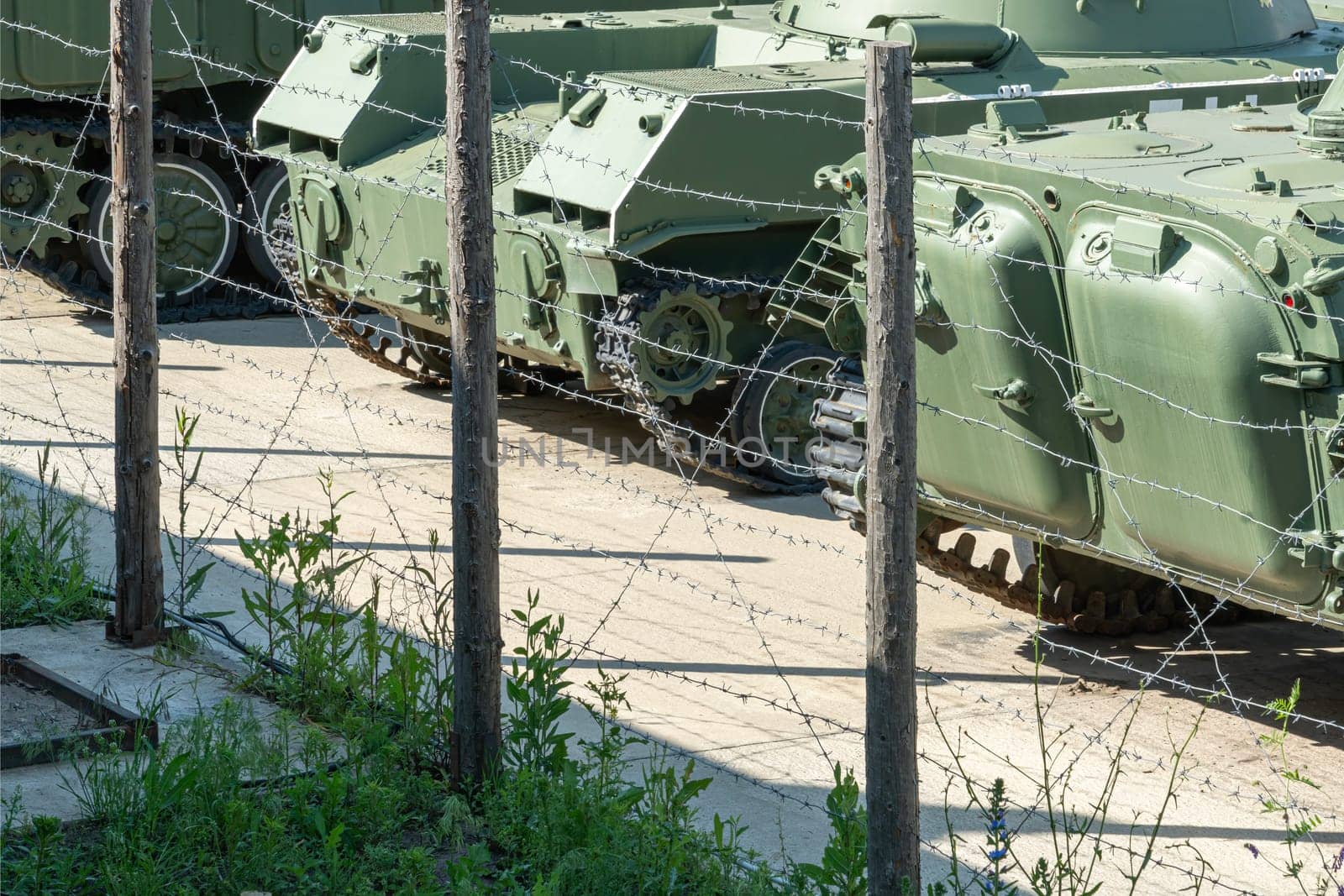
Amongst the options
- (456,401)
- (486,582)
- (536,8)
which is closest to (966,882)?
(486,582)

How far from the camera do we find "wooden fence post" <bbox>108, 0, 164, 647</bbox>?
6156 mm

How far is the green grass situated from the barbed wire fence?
334mm

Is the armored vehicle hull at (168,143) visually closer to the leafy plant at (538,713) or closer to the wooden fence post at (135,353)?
the wooden fence post at (135,353)

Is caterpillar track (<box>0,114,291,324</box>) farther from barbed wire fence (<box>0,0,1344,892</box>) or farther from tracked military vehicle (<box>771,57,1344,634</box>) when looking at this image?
tracked military vehicle (<box>771,57,1344,634</box>)

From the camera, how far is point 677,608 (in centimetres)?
734

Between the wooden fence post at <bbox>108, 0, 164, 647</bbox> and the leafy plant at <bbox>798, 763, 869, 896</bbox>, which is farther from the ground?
the wooden fence post at <bbox>108, 0, 164, 647</bbox>

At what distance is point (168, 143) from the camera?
1291cm

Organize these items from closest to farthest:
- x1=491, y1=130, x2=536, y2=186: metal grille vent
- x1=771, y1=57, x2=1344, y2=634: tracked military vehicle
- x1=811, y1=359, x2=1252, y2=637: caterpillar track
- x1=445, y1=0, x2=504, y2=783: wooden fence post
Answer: x1=445, y1=0, x2=504, y2=783: wooden fence post < x1=771, y1=57, x2=1344, y2=634: tracked military vehicle < x1=811, y1=359, x2=1252, y2=637: caterpillar track < x1=491, y1=130, x2=536, y2=186: metal grille vent

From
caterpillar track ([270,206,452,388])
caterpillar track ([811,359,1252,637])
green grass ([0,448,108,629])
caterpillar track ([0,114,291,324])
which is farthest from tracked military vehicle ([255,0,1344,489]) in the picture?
caterpillar track ([0,114,291,324])

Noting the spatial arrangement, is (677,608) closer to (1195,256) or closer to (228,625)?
(228,625)

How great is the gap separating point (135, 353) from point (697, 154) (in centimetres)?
312

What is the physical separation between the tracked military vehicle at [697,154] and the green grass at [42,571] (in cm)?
189

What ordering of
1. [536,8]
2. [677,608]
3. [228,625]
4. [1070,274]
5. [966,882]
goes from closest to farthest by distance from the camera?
[966,882], [1070,274], [228,625], [677,608], [536,8]

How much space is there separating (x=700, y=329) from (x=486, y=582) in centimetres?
427
